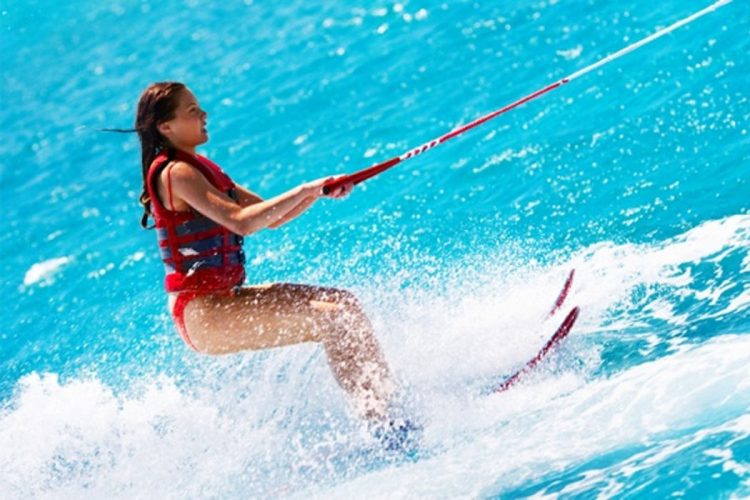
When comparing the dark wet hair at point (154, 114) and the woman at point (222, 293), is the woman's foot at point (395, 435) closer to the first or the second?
the woman at point (222, 293)

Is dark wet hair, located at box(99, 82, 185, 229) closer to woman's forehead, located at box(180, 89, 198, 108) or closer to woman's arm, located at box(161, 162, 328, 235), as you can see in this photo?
woman's forehead, located at box(180, 89, 198, 108)

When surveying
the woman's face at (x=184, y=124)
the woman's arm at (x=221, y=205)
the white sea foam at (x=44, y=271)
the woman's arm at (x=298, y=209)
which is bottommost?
the white sea foam at (x=44, y=271)

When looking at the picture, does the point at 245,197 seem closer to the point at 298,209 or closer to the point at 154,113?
the point at 298,209

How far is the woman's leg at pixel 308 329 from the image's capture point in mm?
4492

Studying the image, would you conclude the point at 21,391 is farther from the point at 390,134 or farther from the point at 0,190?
the point at 0,190

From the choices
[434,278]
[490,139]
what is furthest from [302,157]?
[434,278]

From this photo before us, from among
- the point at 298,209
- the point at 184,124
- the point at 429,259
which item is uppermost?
the point at 184,124

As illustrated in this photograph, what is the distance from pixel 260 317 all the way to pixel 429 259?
223 cm

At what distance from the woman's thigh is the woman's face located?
0.57 m

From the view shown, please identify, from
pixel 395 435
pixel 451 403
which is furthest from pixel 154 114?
pixel 451 403

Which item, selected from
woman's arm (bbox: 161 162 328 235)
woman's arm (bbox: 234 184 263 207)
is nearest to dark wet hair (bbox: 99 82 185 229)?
woman's arm (bbox: 161 162 328 235)

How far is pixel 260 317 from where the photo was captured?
4.50m

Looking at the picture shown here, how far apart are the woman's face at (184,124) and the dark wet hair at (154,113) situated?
0.6 inches

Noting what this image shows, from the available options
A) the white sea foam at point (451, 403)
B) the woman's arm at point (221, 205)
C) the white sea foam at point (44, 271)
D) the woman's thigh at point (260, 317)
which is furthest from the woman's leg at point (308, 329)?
the white sea foam at point (44, 271)
